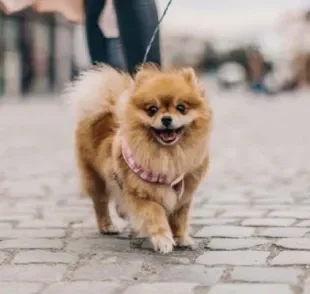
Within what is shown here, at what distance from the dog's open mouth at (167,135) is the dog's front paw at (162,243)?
1.37ft

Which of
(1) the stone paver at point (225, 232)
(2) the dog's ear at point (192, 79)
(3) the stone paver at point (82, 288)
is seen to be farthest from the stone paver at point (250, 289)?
(1) the stone paver at point (225, 232)

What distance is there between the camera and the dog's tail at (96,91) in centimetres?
430

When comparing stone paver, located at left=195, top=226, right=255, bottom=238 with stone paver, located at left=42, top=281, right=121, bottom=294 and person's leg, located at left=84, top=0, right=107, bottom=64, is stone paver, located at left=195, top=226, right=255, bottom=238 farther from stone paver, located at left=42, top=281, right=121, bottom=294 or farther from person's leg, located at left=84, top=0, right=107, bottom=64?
person's leg, located at left=84, top=0, right=107, bottom=64

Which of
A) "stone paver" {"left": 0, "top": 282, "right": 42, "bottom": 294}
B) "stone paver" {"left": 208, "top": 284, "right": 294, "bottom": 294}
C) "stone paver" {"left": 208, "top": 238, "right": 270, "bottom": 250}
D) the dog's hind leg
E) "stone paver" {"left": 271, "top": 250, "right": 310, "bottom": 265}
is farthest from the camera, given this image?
the dog's hind leg

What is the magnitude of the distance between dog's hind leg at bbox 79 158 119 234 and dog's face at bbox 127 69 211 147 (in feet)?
2.45

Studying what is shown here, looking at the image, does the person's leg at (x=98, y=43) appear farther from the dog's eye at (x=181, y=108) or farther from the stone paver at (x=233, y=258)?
the stone paver at (x=233, y=258)

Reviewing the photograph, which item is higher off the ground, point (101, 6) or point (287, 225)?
point (101, 6)

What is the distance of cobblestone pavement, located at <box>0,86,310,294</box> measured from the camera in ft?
11.0

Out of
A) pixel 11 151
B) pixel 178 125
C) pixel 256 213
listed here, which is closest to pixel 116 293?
pixel 178 125

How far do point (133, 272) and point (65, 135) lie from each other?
10.7m

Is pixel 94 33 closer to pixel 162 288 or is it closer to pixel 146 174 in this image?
pixel 146 174

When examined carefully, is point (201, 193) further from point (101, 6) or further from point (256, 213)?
point (101, 6)

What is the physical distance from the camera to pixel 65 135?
46.4 ft

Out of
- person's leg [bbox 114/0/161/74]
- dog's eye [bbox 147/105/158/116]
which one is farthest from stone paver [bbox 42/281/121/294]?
person's leg [bbox 114/0/161/74]
